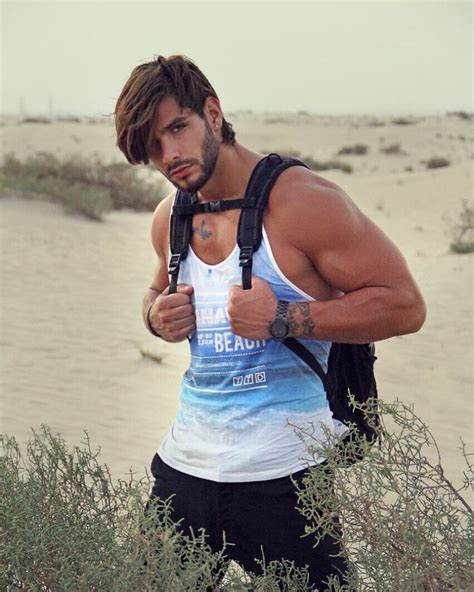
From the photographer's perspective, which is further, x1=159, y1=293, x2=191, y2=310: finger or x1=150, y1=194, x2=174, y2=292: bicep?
x1=150, y1=194, x2=174, y2=292: bicep

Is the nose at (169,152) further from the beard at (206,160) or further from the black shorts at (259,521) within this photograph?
the black shorts at (259,521)

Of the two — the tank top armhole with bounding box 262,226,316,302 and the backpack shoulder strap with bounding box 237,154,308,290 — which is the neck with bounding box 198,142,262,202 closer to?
the backpack shoulder strap with bounding box 237,154,308,290

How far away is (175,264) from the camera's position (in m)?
2.89

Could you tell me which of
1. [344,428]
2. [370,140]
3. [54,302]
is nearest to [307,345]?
[344,428]

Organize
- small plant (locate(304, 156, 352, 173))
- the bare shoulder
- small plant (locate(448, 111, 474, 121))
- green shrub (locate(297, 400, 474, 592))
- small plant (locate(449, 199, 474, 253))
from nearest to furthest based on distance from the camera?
green shrub (locate(297, 400, 474, 592)) < the bare shoulder < small plant (locate(449, 199, 474, 253)) < small plant (locate(304, 156, 352, 173)) < small plant (locate(448, 111, 474, 121))

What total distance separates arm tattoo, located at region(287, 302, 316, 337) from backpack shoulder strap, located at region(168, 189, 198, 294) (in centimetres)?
37

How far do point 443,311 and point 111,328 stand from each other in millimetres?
3911

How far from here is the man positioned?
2.71 meters

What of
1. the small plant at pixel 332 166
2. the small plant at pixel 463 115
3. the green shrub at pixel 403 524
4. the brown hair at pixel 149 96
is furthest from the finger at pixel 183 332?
the small plant at pixel 463 115

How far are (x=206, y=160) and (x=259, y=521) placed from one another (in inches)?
36.5

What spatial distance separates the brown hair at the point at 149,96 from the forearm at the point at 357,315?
1.69 ft

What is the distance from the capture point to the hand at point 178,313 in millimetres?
2854

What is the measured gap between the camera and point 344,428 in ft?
9.32

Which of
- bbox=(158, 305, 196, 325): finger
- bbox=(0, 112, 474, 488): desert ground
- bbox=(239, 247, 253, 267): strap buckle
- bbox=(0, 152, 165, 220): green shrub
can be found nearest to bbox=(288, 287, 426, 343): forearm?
bbox=(239, 247, 253, 267): strap buckle
